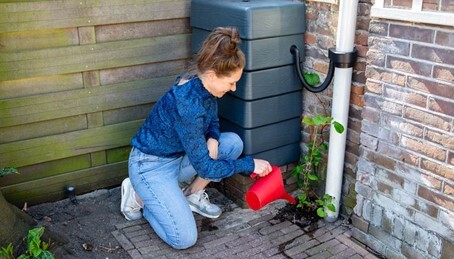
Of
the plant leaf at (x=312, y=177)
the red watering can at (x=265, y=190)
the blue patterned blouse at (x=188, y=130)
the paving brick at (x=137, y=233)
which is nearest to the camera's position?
the blue patterned blouse at (x=188, y=130)

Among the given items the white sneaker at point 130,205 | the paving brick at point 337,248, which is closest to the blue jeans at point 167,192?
the white sneaker at point 130,205

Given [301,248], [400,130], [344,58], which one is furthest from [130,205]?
[400,130]

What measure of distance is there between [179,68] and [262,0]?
79 centimetres

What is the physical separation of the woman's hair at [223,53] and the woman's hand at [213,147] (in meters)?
0.51

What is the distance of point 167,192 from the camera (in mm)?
3273

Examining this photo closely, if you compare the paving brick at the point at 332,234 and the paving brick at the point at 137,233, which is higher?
the paving brick at the point at 332,234

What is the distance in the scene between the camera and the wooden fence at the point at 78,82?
3320 mm

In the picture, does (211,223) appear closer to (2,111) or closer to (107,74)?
(107,74)

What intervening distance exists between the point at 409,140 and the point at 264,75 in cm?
94

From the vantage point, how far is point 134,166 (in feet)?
10.9

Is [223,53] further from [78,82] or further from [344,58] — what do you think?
[78,82]

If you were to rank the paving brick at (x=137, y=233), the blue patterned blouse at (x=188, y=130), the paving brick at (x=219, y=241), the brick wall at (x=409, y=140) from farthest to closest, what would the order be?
the paving brick at (x=137, y=233)
the paving brick at (x=219, y=241)
the blue patterned blouse at (x=188, y=130)
the brick wall at (x=409, y=140)

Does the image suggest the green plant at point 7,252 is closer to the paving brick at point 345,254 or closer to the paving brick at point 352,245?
the paving brick at point 345,254

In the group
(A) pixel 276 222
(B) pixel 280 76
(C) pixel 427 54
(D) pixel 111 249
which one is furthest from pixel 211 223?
(C) pixel 427 54
